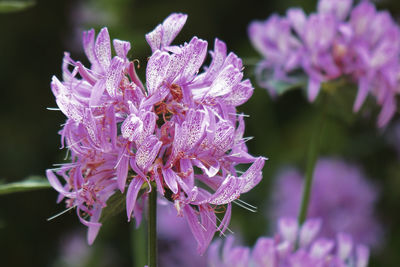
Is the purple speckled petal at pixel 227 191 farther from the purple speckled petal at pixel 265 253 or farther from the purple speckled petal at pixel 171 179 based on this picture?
the purple speckled petal at pixel 265 253

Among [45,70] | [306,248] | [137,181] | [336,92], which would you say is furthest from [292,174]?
[137,181]

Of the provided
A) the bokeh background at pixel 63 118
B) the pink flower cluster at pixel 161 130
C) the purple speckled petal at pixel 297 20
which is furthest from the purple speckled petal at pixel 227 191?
the bokeh background at pixel 63 118

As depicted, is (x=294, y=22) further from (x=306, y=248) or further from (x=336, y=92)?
(x=306, y=248)

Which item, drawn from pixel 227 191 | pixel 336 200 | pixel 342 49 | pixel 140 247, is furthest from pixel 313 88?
pixel 336 200

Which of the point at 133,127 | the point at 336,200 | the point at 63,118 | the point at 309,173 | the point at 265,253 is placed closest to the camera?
the point at 133,127

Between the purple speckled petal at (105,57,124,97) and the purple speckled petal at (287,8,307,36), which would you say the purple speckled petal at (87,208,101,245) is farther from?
the purple speckled petal at (287,8,307,36)

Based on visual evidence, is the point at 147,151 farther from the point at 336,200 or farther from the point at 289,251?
the point at 336,200

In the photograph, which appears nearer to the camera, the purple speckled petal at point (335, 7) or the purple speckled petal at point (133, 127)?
the purple speckled petal at point (133, 127)
